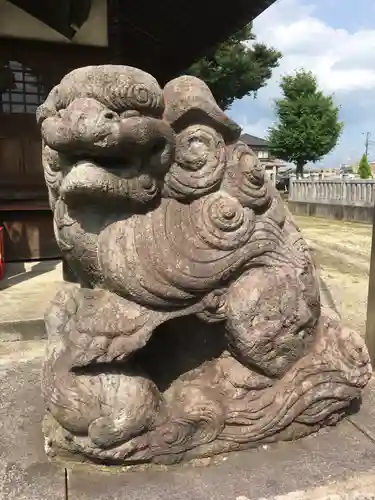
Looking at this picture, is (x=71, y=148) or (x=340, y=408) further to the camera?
(x=340, y=408)

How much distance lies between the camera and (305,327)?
4.76 ft

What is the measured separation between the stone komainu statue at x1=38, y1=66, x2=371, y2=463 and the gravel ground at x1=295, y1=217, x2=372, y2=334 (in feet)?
8.02

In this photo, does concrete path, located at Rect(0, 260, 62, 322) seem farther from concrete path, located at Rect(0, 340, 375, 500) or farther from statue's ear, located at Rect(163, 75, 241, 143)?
statue's ear, located at Rect(163, 75, 241, 143)

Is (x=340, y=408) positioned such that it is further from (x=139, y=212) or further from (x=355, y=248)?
(x=355, y=248)

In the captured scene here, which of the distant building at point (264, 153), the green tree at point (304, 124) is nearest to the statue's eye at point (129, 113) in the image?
the green tree at point (304, 124)

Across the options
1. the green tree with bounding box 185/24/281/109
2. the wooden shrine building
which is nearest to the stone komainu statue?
the wooden shrine building

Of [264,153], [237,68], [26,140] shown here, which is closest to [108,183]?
[26,140]

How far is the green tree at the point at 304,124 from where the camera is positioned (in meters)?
24.4

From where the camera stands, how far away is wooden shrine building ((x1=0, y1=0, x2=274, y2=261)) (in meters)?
4.39

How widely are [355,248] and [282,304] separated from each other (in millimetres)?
6445

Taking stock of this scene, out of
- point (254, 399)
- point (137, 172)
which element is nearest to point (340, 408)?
point (254, 399)

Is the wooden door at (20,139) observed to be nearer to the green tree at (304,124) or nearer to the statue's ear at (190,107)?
the statue's ear at (190,107)

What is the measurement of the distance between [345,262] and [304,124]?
1950 centimetres

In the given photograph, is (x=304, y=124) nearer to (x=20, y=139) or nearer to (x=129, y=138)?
(x=20, y=139)
